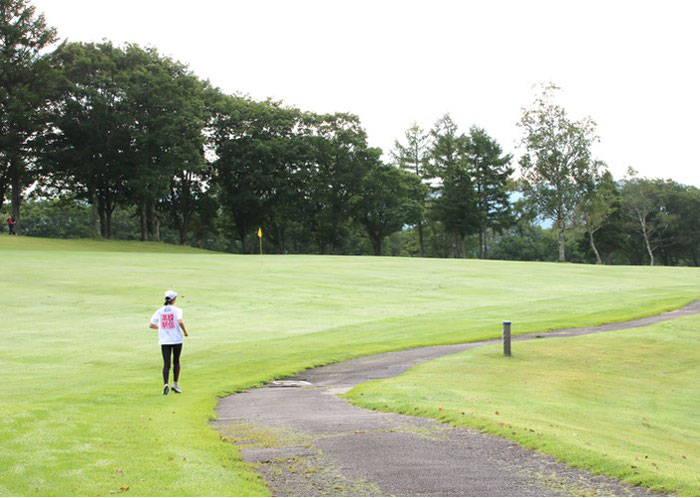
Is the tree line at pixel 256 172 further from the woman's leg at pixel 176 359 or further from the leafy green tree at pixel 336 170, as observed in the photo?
the woman's leg at pixel 176 359

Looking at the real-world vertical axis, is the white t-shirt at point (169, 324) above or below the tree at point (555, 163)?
below

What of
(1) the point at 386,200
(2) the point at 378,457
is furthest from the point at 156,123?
(2) the point at 378,457

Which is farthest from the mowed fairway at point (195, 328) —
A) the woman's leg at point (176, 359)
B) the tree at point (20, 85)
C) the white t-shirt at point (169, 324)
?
the tree at point (20, 85)

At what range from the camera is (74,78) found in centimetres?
8025

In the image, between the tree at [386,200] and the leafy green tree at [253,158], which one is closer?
the leafy green tree at [253,158]

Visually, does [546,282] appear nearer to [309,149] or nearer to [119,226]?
[309,149]

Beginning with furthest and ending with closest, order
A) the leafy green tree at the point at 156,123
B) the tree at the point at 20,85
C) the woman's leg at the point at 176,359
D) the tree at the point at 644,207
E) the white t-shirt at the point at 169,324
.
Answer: the tree at the point at 644,207
the leafy green tree at the point at 156,123
the tree at the point at 20,85
the woman's leg at the point at 176,359
the white t-shirt at the point at 169,324

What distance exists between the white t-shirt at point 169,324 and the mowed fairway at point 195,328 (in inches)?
56.5

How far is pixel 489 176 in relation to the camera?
122 metres

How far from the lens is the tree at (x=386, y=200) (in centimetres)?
10319

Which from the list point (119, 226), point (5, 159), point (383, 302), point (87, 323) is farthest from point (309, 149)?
point (87, 323)

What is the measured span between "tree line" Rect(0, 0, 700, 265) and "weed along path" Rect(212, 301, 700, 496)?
2705 inches

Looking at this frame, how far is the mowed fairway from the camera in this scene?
32.4 feet

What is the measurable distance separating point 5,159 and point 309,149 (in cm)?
4010
